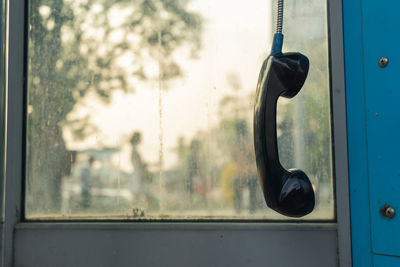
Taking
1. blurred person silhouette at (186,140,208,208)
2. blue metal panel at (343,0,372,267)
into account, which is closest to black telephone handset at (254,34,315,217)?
blue metal panel at (343,0,372,267)

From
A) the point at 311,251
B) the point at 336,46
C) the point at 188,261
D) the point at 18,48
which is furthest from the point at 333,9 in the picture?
the point at 18,48

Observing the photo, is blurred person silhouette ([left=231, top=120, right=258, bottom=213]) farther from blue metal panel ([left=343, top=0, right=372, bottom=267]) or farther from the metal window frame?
blue metal panel ([left=343, top=0, right=372, bottom=267])

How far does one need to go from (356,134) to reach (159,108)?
430mm

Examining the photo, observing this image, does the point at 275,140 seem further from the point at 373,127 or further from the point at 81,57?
the point at 81,57

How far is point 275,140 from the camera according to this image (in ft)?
2.23

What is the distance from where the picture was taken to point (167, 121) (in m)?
0.91

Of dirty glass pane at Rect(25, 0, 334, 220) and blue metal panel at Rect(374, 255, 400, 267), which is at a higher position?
dirty glass pane at Rect(25, 0, 334, 220)

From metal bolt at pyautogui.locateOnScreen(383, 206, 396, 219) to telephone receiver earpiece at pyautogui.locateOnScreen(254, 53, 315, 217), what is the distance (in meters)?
0.13

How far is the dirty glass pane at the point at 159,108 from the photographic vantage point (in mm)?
877

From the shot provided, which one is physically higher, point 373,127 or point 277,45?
point 277,45

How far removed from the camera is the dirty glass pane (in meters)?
0.88

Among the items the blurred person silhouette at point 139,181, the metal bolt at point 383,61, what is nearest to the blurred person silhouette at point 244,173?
the blurred person silhouette at point 139,181

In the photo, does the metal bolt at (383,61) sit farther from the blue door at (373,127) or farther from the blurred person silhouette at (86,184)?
the blurred person silhouette at (86,184)

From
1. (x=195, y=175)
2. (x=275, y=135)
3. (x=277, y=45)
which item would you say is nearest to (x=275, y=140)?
(x=275, y=135)
